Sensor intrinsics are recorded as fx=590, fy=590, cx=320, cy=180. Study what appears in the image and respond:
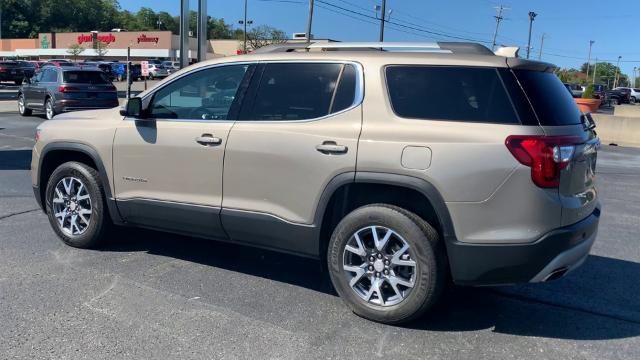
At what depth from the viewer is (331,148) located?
13.6 feet

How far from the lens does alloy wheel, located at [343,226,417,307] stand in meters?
3.99

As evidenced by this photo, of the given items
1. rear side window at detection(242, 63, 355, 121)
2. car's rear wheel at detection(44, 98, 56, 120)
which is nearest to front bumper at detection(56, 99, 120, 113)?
car's rear wheel at detection(44, 98, 56, 120)

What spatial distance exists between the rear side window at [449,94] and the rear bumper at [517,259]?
788 millimetres

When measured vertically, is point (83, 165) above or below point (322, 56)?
below

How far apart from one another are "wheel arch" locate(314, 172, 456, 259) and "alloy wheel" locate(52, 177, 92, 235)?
245 cm

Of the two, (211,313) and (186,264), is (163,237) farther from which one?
(211,313)

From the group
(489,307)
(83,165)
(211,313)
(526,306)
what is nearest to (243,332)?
(211,313)

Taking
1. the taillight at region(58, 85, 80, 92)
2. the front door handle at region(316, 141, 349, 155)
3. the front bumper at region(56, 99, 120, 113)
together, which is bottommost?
the front bumper at region(56, 99, 120, 113)

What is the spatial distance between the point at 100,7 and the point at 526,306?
469 feet

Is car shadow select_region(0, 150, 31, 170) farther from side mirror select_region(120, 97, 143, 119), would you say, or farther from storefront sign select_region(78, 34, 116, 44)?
storefront sign select_region(78, 34, 116, 44)

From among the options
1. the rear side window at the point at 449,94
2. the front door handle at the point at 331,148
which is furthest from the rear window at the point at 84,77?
the rear side window at the point at 449,94

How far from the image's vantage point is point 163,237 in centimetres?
610

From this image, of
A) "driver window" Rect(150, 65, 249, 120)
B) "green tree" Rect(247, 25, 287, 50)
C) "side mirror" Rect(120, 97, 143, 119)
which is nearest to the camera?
"driver window" Rect(150, 65, 249, 120)

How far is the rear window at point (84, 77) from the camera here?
17766mm
